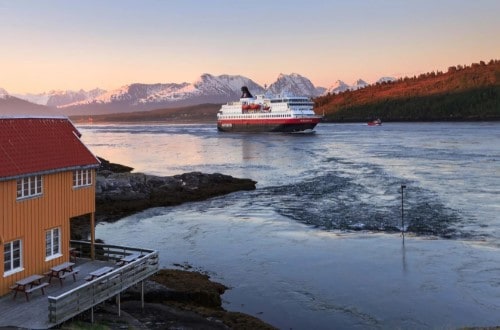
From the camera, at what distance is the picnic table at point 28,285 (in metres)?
15.6

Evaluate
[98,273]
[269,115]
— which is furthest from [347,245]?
[269,115]

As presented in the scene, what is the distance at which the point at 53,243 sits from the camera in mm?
17984

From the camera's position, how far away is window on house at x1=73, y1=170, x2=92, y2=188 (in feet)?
62.0

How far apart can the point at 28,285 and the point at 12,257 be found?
37.7 inches

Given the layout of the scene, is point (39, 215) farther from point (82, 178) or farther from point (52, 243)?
point (82, 178)

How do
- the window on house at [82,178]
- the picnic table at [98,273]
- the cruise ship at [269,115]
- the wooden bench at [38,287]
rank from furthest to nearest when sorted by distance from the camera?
the cruise ship at [269,115] < the window on house at [82,178] < the picnic table at [98,273] < the wooden bench at [38,287]

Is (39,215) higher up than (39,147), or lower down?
lower down

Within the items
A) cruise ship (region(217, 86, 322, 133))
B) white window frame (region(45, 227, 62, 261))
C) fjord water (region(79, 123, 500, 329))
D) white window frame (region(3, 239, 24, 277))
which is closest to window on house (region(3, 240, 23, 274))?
white window frame (region(3, 239, 24, 277))

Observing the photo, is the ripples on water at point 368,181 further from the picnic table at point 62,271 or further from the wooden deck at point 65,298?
the picnic table at point 62,271

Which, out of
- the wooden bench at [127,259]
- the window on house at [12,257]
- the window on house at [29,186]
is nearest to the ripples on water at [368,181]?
the wooden bench at [127,259]

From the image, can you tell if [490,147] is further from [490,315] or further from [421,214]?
[490,315]

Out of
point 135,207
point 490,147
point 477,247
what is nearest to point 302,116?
point 490,147

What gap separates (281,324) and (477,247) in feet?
42.2

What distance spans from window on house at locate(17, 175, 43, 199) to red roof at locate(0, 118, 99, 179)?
323mm
